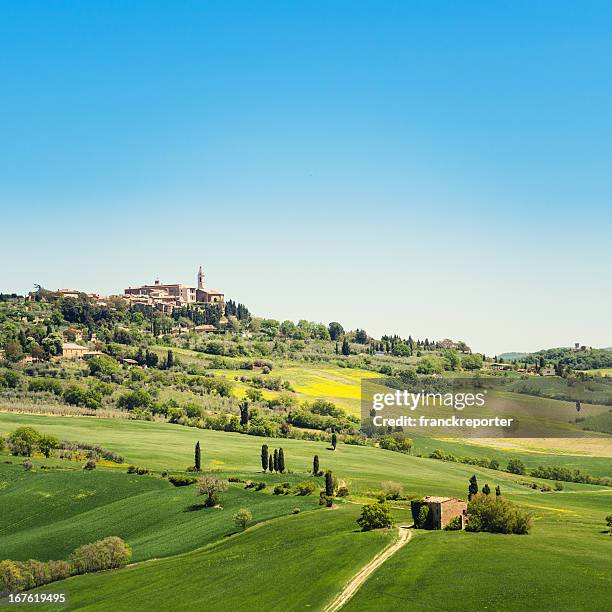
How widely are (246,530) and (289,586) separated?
58.9 ft

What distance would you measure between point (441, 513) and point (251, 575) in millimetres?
16758

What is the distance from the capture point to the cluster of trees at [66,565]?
198ft

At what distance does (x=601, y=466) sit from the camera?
120 m

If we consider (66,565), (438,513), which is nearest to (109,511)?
(66,565)

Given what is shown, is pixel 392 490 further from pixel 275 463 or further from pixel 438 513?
pixel 438 513

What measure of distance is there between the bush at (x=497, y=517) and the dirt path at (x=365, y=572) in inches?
216

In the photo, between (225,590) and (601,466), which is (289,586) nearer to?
(225,590)

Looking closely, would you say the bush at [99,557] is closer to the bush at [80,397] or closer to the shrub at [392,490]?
the shrub at [392,490]

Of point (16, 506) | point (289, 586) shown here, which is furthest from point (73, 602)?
point (16, 506)

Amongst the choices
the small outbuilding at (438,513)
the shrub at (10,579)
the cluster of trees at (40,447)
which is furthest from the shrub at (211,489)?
the cluster of trees at (40,447)

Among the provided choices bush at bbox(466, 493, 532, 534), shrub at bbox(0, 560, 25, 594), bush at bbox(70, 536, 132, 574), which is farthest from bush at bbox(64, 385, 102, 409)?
bush at bbox(466, 493, 532, 534)

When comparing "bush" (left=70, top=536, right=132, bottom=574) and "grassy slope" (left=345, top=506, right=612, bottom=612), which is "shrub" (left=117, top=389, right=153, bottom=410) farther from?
"grassy slope" (left=345, top=506, right=612, bottom=612)

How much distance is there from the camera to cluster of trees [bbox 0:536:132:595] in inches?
2375

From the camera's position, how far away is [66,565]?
6319cm
